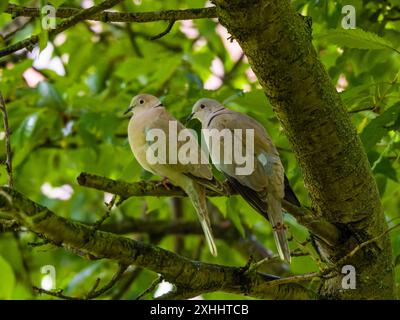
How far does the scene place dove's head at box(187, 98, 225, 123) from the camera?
260cm

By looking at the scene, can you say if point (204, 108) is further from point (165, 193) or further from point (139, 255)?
point (139, 255)

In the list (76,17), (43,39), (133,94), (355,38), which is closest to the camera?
(43,39)

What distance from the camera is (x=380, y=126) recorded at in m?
2.26

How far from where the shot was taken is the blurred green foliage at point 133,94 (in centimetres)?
261

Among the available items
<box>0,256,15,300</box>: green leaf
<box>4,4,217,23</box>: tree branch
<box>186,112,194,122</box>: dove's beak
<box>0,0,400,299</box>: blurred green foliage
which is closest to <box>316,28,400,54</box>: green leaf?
<box>0,0,400,299</box>: blurred green foliage

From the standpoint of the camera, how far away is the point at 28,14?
2.06 metres

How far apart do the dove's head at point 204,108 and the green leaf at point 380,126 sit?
1.83 feet

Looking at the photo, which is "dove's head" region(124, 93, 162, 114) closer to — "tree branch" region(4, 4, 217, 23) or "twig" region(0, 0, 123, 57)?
"tree branch" region(4, 4, 217, 23)

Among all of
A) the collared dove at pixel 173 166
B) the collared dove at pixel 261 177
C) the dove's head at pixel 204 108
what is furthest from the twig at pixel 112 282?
the dove's head at pixel 204 108

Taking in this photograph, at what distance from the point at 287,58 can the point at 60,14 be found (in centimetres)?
67

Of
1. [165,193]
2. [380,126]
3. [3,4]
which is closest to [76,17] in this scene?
[3,4]

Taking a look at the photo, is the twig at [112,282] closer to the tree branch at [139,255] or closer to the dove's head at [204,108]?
the tree branch at [139,255]

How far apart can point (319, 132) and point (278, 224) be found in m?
0.32

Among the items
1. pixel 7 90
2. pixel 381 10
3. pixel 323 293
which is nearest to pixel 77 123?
pixel 7 90
